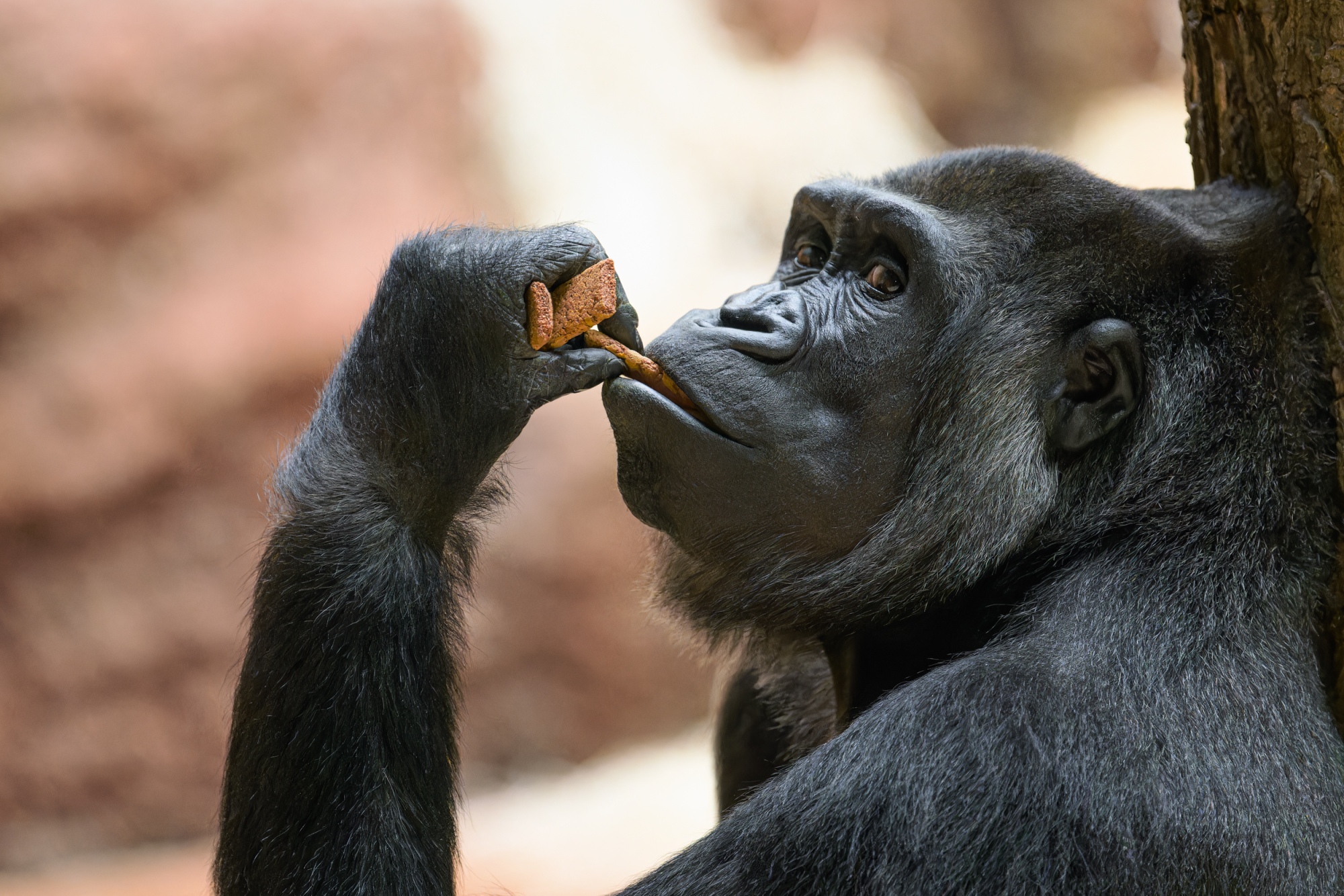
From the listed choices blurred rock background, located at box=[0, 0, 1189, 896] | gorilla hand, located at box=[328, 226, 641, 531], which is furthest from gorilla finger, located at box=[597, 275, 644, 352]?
blurred rock background, located at box=[0, 0, 1189, 896]

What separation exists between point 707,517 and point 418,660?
26.2 inches

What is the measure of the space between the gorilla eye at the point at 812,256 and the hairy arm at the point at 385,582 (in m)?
0.54

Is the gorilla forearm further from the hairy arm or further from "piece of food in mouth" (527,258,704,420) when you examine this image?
"piece of food in mouth" (527,258,704,420)

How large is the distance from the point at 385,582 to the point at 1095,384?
1497 millimetres

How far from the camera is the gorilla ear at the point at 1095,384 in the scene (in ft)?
7.80

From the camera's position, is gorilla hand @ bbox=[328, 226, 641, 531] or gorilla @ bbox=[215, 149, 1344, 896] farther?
gorilla hand @ bbox=[328, 226, 641, 531]

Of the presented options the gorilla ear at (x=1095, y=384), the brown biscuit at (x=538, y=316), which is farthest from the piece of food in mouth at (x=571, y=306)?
the gorilla ear at (x=1095, y=384)

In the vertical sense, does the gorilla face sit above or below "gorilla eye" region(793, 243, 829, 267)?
below

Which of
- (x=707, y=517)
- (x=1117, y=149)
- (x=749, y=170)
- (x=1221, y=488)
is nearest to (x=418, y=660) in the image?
(x=707, y=517)

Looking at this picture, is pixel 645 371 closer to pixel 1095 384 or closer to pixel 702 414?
pixel 702 414

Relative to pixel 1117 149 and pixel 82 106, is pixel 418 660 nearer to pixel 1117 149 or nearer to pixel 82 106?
pixel 82 106

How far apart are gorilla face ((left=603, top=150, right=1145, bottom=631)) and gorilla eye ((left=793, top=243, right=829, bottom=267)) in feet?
0.83

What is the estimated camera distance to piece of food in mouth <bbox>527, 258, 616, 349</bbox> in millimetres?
2410

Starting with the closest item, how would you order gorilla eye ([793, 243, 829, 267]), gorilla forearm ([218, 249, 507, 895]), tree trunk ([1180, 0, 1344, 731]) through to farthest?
gorilla forearm ([218, 249, 507, 895]) < tree trunk ([1180, 0, 1344, 731]) < gorilla eye ([793, 243, 829, 267])
